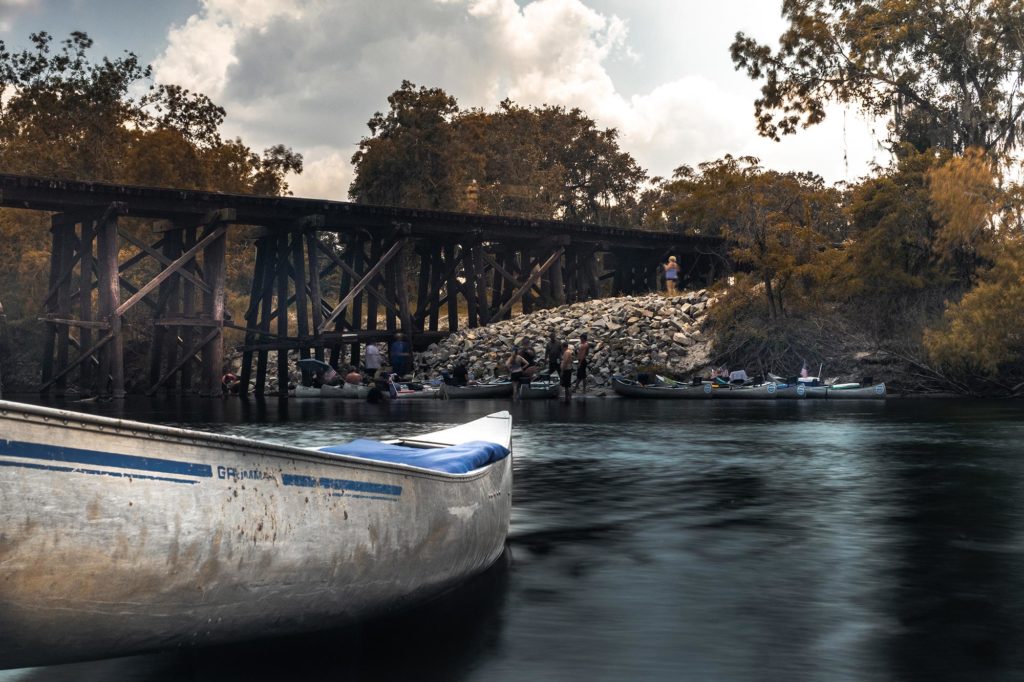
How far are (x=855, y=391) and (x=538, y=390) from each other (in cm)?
853

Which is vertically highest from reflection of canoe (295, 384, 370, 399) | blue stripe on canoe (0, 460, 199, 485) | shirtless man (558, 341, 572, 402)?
shirtless man (558, 341, 572, 402)

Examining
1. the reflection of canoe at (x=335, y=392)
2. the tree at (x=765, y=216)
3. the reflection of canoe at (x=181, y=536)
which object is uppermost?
the tree at (x=765, y=216)

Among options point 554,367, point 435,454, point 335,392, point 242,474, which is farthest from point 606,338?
point 242,474

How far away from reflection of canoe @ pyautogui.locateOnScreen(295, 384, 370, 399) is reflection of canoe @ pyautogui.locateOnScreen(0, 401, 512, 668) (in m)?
28.8

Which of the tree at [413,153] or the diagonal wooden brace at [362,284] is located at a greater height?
the tree at [413,153]

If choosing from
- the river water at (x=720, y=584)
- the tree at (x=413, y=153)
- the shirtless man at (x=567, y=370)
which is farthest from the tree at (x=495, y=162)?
the river water at (x=720, y=584)

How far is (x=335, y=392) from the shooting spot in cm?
3475

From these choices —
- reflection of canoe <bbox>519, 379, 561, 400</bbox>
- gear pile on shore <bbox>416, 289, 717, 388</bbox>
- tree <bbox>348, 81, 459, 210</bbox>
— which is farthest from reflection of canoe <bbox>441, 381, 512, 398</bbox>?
tree <bbox>348, 81, 459, 210</bbox>

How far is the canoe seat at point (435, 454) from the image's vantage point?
6.83 meters

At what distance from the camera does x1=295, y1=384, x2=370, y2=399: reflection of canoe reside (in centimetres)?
3456

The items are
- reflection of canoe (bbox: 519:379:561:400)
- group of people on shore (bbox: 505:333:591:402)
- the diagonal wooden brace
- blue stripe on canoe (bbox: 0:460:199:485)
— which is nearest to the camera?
blue stripe on canoe (bbox: 0:460:199:485)

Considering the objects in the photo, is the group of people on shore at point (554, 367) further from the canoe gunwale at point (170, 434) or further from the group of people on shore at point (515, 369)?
the canoe gunwale at point (170, 434)

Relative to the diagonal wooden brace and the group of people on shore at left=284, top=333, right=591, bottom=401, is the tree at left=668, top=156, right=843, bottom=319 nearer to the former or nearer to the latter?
the group of people on shore at left=284, top=333, right=591, bottom=401

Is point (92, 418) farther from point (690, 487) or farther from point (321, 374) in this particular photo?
point (321, 374)
